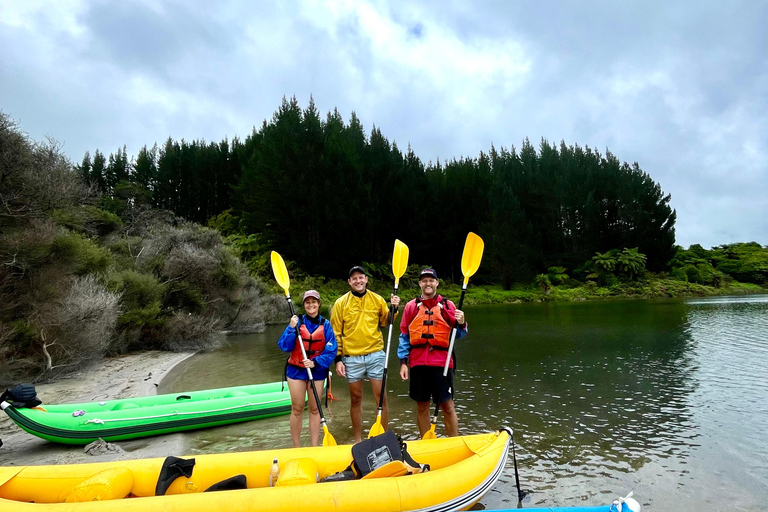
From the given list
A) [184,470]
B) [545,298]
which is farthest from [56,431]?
[545,298]

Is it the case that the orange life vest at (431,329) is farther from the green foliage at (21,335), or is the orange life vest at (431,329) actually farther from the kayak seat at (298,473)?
the green foliage at (21,335)

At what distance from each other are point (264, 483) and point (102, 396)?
6.26 metres

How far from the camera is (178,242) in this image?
1833 centimetres

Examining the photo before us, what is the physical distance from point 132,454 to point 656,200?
153 feet

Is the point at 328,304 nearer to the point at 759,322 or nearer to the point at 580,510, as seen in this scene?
the point at 759,322

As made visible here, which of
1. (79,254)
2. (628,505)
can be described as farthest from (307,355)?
(79,254)

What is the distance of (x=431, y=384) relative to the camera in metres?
4.48

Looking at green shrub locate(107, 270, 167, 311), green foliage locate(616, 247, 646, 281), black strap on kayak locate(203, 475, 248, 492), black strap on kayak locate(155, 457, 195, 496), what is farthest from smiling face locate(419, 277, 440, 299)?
green foliage locate(616, 247, 646, 281)

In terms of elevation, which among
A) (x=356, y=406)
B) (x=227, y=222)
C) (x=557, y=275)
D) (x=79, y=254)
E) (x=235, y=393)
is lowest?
(x=235, y=393)

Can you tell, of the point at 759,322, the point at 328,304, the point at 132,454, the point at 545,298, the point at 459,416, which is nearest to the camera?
the point at 132,454

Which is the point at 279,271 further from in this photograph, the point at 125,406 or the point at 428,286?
the point at 125,406

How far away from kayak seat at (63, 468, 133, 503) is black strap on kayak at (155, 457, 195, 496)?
23 centimetres

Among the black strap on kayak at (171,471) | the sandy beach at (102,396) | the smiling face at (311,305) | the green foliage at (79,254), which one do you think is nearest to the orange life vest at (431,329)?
the smiling face at (311,305)

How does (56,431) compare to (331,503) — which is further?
(56,431)
